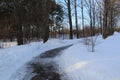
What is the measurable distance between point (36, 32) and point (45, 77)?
118 ft

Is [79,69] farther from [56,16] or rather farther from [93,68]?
[56,16]

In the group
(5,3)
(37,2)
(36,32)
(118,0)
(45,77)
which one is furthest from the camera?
(118,0)

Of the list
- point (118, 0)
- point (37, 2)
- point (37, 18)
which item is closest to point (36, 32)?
point (37, 18)

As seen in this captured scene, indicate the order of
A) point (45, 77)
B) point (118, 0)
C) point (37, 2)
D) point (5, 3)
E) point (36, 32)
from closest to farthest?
1. point (45, 77)
2. point (5, 3)
3. point (37, 2)
4. point (36, 32)
5. point (118, 0)

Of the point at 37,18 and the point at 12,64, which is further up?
the point at 37,18

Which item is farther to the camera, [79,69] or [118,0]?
[118,0]

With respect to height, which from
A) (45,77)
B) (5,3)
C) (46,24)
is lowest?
(45,77)

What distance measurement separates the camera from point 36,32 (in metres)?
46.8

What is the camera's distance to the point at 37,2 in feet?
110

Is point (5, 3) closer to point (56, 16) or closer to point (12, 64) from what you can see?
point (12, 64)

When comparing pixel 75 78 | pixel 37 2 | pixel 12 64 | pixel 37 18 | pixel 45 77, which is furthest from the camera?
pixel 37 18

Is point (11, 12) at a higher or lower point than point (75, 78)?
higher

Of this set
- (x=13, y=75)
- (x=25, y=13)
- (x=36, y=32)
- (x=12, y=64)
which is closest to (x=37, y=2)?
(x=25, y=13)

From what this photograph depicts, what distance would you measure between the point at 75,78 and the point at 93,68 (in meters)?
0.92
